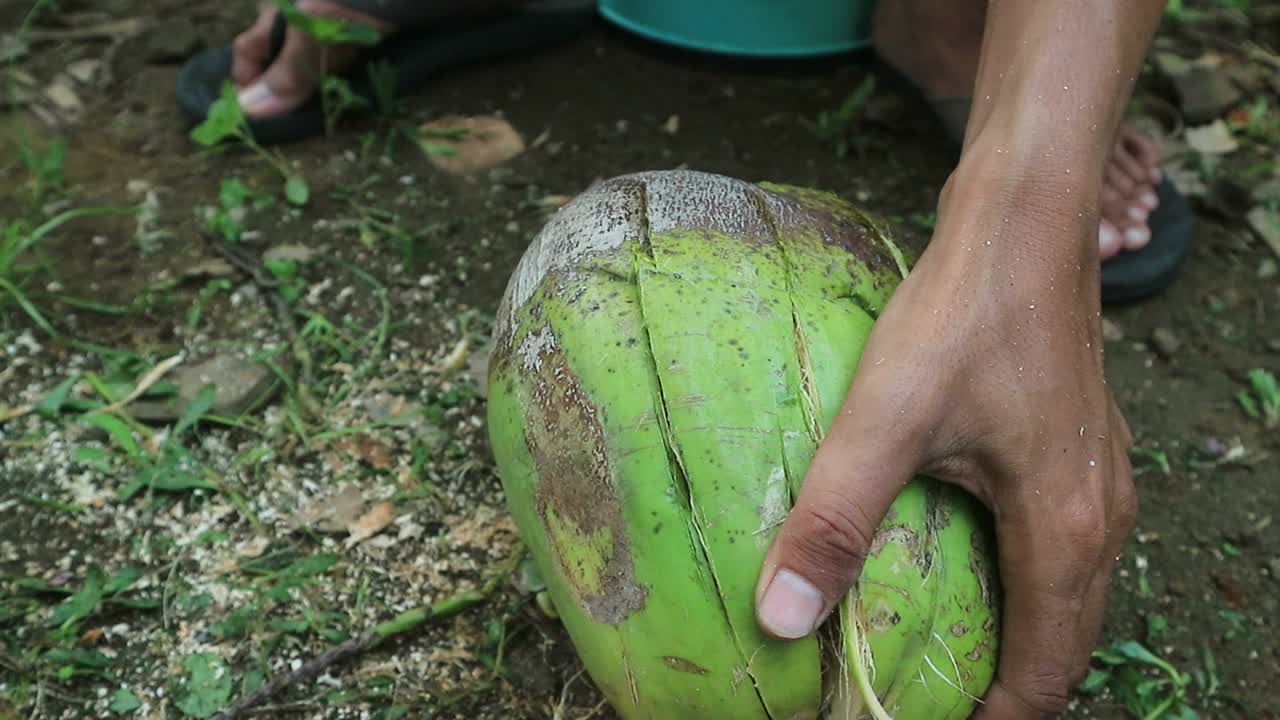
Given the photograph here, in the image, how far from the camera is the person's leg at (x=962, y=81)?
274 cm

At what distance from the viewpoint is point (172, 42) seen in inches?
132

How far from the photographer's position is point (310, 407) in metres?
2.33

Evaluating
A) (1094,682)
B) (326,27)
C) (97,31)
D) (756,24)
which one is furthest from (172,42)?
(1094,682)

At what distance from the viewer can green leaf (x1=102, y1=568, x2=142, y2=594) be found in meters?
1.98

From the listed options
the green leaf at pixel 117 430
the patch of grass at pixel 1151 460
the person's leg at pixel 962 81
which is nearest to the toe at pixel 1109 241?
the person's leg at pixel 962 81

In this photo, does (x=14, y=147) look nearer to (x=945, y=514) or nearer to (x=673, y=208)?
(x=673, y=208)

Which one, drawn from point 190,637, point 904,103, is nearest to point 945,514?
point 190,637

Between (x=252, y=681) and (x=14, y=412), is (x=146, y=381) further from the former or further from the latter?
(x=252, y=681)

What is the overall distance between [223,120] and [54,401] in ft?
2.79

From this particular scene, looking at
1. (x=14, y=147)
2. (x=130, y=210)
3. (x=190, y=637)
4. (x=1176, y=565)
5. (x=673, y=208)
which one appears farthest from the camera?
(x=14, y=147)

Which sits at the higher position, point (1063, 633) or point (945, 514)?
point (945, 514)

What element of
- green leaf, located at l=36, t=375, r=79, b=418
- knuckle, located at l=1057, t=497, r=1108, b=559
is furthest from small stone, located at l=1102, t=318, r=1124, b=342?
green leaf, located at l=36, t=375, r=79, b=418

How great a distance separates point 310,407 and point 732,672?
123 cm

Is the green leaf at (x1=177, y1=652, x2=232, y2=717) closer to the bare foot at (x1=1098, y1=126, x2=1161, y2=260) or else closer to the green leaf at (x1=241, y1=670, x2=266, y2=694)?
the green leaf at (x1=241, y1=670, x2=266, y2=694)
